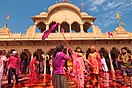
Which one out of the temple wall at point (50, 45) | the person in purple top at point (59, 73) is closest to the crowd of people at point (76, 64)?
the person in purple top at point (59, 73)

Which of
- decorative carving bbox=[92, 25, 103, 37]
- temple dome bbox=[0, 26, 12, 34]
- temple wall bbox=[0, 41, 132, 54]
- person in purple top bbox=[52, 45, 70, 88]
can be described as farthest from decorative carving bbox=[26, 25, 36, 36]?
person in purple top bbox=[52, 45, 70, 88]

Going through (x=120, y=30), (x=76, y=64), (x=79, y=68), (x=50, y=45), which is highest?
(x=120, y=30)

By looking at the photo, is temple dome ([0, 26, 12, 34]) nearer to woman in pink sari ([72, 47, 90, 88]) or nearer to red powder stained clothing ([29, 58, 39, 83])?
red powder stained clothing ([29, 58, 39, 83])

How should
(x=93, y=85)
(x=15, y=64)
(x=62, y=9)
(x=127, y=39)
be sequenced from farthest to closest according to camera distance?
1. (x=62, y=9)
2. (x=127, y=39)
3. (x=15, y=64)
4. (x=93, y=85)

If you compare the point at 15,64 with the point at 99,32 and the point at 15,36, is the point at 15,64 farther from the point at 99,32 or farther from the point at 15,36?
the point at 99,32

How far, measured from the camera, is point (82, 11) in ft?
70.2

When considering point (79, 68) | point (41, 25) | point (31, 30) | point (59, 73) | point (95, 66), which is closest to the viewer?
point (59, 73)

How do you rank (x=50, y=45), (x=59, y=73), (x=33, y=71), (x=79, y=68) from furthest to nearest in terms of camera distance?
(x=50, y=45) < (x=33, y=71) < (x=79, y=68) < (x=59, y=73)

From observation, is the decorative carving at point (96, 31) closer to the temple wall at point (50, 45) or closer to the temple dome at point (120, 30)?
the temple wall at point (50, 45)

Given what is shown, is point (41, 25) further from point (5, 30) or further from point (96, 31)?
point (96, 31)

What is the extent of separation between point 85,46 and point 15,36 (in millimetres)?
7067

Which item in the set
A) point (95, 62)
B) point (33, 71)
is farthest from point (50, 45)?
point (95, 62)

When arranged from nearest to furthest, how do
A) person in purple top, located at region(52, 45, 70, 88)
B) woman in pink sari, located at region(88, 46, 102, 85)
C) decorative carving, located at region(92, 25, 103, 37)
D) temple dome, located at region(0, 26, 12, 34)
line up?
1. person in purple top, located at region(52, 45, 70, 88)
2. woman in pink sari, located at region(88, 46, 102, 85)
3. temple dome, located at region(0, 26, 12, 34)
4. decorative carving, located at region(92, 25, 103, 37)

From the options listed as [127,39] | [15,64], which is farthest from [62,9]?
[15,64]
